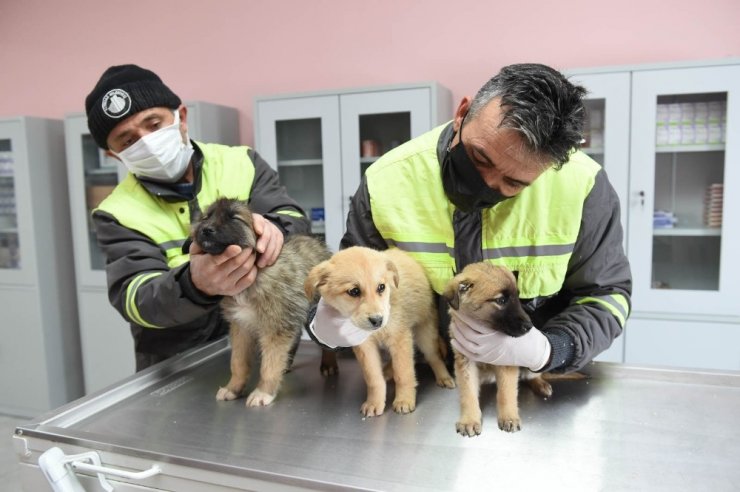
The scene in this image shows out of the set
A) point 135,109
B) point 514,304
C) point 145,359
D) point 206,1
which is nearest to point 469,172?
point 514,304

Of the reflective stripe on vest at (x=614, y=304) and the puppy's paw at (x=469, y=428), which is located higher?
the reflective stripe on vest at (x=614, y=304)

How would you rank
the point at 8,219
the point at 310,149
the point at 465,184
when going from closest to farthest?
the point at 465,184 → the point at 310,149 → the point at 8,219

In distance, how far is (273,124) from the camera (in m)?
3.73

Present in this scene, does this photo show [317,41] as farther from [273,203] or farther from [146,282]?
[146,282]

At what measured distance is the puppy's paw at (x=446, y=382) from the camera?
1.47m

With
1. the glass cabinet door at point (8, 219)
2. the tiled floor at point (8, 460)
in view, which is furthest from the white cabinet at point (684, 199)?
the glass cabinet door at point (8, 219)

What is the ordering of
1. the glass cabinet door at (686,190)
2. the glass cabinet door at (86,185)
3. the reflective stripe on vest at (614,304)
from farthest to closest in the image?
the glass cabinet door at (86,185) < the glass cabinet door at (686,190) < the reflective stripe on vest at (614,304)

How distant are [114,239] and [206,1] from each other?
325cm

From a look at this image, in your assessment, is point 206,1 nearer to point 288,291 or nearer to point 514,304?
point 288,291

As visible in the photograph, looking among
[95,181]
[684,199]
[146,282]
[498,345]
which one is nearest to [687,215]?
[684,199]

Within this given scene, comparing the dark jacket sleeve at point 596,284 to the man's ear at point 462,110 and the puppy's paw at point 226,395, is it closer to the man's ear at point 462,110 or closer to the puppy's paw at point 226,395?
the man's ear at point 462,110

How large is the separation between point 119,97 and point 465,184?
1.13 meters

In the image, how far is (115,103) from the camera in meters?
1.64

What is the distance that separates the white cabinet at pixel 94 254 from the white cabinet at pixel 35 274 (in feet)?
0.88
